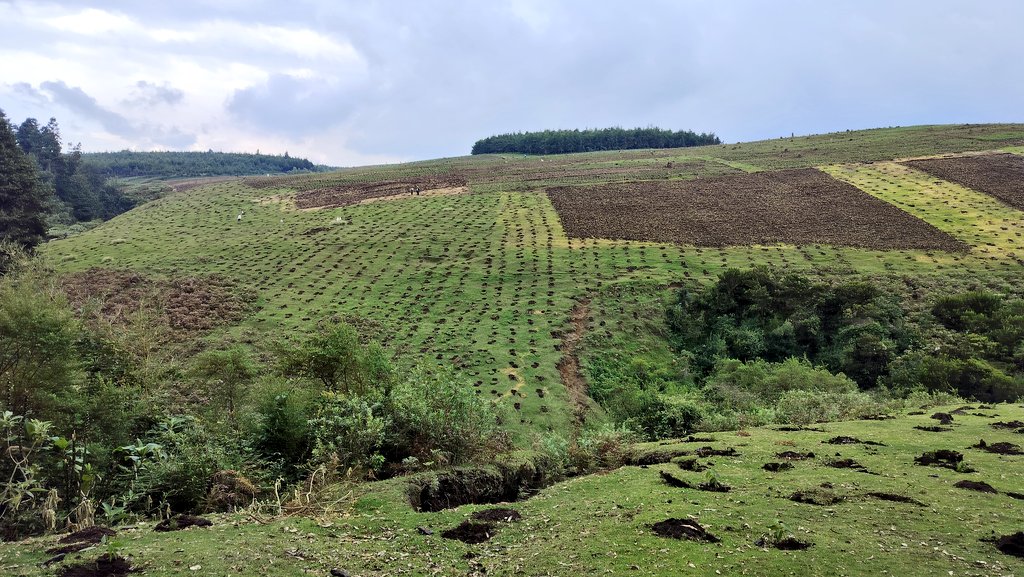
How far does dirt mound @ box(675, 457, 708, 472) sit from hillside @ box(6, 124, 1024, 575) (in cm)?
10

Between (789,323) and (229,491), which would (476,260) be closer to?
(789,323)

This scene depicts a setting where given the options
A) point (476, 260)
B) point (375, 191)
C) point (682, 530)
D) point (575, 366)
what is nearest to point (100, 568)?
point (682, 530)

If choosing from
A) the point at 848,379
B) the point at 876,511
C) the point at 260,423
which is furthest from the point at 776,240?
the point at 260,423

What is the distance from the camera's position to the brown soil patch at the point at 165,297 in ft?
136

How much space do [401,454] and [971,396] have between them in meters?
30.9

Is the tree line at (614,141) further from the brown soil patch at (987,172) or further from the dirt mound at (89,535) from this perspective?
the dirt mound at (89,535)

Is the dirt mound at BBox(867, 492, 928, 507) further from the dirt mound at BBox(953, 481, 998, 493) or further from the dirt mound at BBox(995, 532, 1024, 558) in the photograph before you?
the dirt mound at BBox(995, 532, 1024, 558)

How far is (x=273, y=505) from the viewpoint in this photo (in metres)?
12.0

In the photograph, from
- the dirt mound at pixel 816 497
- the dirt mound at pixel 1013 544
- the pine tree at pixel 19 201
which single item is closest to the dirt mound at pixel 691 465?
the dirt mound at pixel 816 497

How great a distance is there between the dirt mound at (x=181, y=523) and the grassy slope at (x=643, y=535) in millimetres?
246

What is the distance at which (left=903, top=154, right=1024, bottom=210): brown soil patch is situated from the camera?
217ft

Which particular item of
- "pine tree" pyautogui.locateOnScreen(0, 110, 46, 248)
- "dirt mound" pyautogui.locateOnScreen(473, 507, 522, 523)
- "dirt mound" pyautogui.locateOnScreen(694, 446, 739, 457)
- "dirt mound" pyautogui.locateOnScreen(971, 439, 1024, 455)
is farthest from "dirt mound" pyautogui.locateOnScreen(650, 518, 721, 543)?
"pine tree" pyautogui.locateOnScreen(0, 110, 46, 248)

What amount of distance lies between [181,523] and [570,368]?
26.2m

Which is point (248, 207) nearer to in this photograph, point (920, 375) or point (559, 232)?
point (559, 232)
